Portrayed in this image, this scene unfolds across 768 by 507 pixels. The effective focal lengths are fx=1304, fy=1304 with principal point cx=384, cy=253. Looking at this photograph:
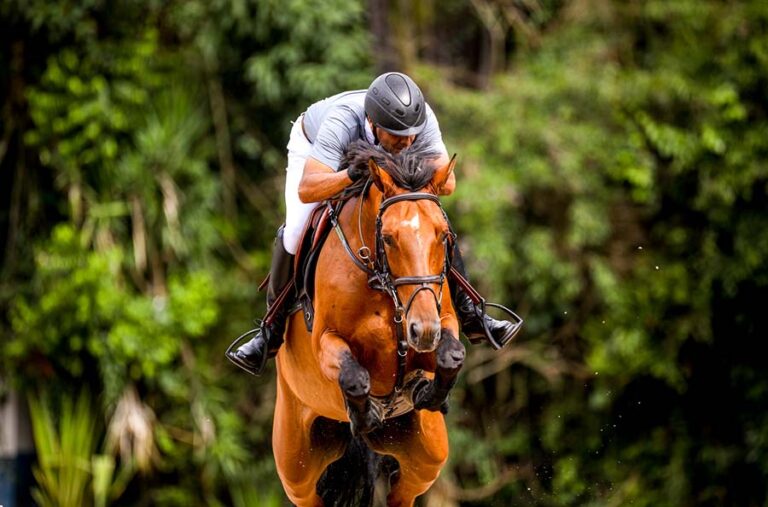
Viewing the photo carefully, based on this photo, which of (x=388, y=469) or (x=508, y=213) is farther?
(x=508, y=213)

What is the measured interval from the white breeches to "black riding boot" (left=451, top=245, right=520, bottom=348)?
0.87m

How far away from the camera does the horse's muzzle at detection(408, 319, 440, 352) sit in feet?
18.9

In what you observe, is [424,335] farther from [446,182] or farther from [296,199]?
[296,199]

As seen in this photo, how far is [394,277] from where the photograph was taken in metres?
6.05

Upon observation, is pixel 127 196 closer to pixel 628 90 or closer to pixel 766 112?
pixel 628 90

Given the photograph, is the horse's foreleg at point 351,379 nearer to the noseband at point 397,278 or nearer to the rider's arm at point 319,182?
the noseband at point 397,278

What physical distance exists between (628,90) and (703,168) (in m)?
1.16

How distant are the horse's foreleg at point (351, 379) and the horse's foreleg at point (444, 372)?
0.88 ft

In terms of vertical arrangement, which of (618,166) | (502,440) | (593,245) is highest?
(618,166)

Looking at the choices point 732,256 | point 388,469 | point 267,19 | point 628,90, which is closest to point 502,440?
point 732,256

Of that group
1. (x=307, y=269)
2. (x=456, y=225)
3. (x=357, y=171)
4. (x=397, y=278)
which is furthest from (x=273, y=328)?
(x=456, y=225)

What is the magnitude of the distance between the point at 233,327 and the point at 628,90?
494cm

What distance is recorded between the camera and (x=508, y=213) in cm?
1353

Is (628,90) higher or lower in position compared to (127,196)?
higher
